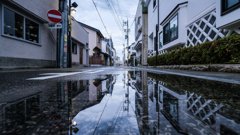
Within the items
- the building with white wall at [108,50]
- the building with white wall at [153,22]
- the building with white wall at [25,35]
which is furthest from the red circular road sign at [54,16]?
the building with white wall at [108,50]

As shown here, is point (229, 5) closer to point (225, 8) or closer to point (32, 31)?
point (225, 8)

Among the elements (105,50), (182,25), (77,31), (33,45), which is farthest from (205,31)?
(105,50)

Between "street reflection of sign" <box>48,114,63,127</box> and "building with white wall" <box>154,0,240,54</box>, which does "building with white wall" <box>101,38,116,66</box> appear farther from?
"street reflection of sign" <box>48,114,63,127</box>

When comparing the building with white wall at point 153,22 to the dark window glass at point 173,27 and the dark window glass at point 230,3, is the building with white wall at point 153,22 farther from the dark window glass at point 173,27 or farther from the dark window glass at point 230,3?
the dark window glass at point 230,3

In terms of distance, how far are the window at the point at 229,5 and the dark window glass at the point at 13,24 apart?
7.05m

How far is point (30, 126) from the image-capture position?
1.31 feet

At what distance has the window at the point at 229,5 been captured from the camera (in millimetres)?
3258

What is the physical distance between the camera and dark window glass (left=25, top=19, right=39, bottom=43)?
5.39 metres

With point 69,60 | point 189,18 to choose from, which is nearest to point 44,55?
point 69,60

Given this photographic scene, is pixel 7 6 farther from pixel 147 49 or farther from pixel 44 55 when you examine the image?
pixel 147 49

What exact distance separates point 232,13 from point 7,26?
7100 mm

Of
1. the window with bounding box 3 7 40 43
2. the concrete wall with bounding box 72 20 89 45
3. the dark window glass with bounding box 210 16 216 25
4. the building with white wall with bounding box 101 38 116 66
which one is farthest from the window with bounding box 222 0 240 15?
the building with white wall with bounding box 101 38 116 66

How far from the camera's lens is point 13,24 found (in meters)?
4.68

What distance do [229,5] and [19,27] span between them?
7247 millimetres
